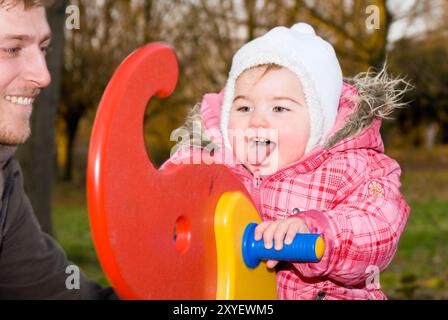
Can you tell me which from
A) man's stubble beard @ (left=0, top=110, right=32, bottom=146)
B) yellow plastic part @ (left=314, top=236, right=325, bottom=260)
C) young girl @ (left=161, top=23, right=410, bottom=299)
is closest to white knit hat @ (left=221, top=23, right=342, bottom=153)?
young girl @ (left=161, top=23, right=410, bottom=299)

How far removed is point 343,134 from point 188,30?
391 inches

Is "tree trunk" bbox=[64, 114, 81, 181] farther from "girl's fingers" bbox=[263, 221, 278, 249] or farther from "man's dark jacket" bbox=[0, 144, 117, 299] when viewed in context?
"girl's fingers" bbox=[263, 221, 278, 249]

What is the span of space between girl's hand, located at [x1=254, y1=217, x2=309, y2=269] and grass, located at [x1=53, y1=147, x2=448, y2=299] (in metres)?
3.31

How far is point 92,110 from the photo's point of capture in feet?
65.3

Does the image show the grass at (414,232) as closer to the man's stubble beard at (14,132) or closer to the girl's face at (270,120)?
the girl's face at (270,120)

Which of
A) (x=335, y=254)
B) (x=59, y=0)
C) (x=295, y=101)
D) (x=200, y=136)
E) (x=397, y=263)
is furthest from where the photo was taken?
(x=397, y=263)

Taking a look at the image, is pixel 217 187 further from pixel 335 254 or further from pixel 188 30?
pixel 188 30

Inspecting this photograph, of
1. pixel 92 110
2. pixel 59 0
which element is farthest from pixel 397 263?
pixel 92 110

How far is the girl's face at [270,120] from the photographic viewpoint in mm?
2141

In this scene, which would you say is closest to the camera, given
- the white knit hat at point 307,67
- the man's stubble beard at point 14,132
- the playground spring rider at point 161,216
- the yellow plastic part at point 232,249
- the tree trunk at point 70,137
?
the playground spring rider at point 161,216

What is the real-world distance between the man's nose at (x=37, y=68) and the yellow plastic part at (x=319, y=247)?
1.20 meters

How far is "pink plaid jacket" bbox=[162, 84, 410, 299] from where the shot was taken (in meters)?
2.02
